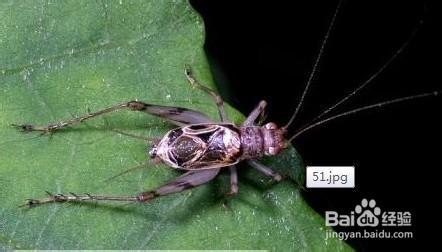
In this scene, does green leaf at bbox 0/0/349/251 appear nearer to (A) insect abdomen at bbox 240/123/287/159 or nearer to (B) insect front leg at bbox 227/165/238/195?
(B) insect front leg at bbox 227/165/238/195

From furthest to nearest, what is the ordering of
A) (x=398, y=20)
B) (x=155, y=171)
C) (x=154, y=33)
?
(x=398, y=20) → (x=155, y=171) → (x=154, y=33)

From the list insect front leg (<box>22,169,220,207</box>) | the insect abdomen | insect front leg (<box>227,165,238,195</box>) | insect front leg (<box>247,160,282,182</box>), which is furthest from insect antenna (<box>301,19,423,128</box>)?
insect front leg (<box>22,169,220,207</box>)

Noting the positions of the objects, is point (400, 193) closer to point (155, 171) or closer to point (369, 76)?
point (369, 76)

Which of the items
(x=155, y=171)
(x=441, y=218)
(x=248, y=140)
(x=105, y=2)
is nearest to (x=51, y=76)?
(x=105, y=2)

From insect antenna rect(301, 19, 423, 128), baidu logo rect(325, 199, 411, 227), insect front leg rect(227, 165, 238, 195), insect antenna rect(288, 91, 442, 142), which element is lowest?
baidu logo rect(325, 199, 411, 227)

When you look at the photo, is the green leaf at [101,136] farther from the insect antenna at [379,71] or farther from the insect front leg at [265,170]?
the insect antenna at [379,71]

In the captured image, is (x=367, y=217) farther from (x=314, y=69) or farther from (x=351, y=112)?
(x=314, y=69)

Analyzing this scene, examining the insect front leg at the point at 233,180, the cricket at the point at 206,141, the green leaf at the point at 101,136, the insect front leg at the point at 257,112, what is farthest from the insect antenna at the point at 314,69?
the green leaf at the point at 101,136
